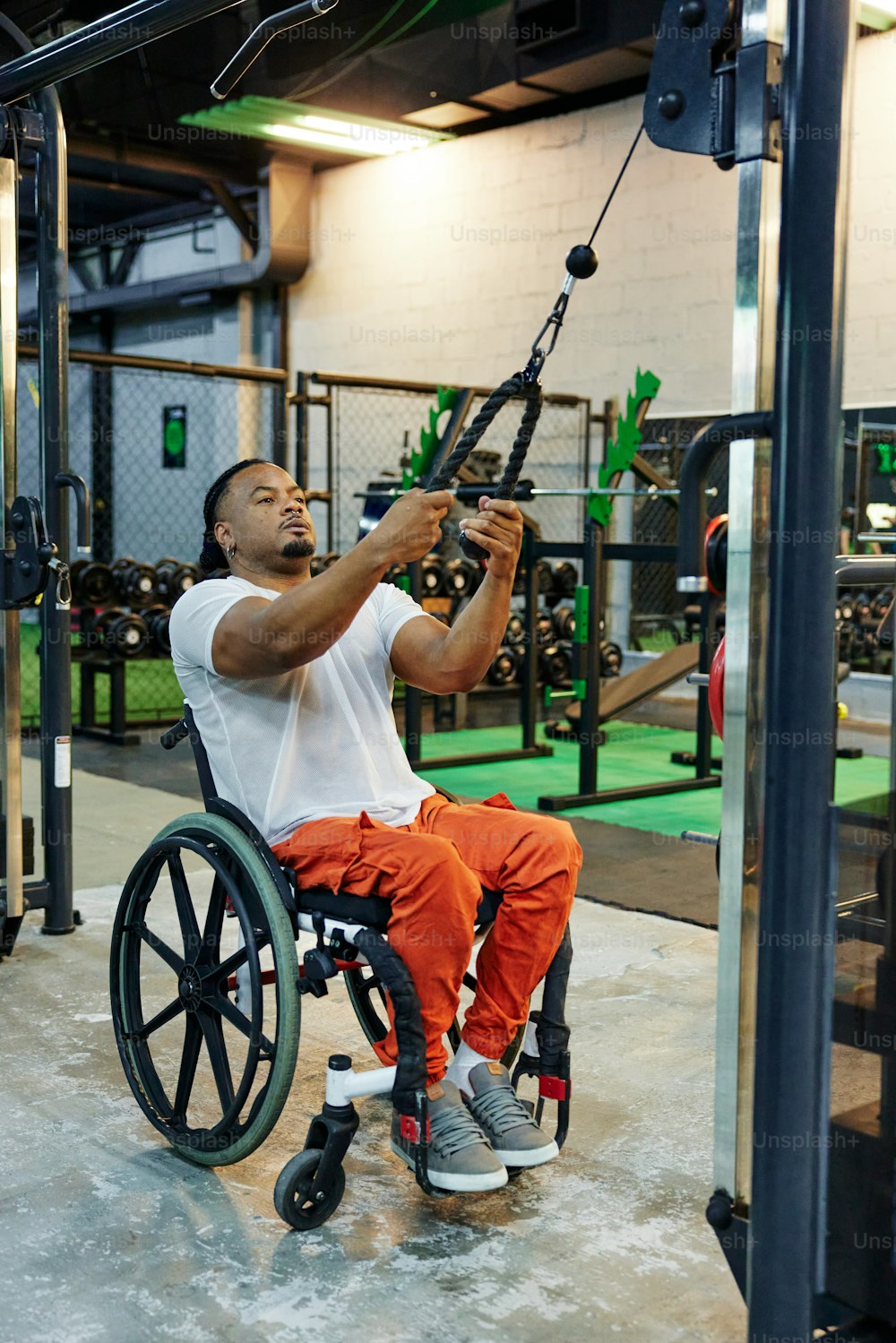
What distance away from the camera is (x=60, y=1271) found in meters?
1.71

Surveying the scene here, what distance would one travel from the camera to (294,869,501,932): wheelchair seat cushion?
1.85 m

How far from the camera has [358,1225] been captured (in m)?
1.85

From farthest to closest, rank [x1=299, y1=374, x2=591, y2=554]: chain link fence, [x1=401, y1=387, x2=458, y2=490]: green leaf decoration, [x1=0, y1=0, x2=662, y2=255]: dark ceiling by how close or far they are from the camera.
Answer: [x1=299, y1=374, x2=591, y2=554]: chain link fence, [x1=0, y1=0, x2=662, y2=255]: dark ceiling, [x1=401, y1=387, x2=458, y2=490]: green leaf decoration

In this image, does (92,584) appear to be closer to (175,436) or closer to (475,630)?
(175,436)

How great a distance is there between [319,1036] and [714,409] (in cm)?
563

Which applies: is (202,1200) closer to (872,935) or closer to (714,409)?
(872,935)

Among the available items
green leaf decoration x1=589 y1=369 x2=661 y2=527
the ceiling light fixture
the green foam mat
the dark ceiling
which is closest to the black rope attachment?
the green foam mat

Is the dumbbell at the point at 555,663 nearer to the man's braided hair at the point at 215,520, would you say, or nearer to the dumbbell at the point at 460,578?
the dumbbell at the point at 460,578

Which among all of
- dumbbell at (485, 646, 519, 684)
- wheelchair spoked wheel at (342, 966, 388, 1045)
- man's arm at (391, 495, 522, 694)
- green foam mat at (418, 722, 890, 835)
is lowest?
green foam mat at (418, 722, 890, 835)

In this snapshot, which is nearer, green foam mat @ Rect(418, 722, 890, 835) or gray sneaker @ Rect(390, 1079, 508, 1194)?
gray sneaker @ Rect(390, 1079, 508, 1194)

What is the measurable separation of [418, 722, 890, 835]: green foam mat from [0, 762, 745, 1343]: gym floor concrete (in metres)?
2.00

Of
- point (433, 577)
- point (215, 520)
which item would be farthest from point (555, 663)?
point (215, 520)

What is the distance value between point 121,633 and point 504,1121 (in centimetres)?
483

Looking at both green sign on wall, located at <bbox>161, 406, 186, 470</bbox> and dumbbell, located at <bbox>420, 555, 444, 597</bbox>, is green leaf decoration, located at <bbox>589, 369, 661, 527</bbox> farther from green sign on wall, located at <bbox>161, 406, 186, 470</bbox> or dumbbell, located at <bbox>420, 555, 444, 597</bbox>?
green sign on wall, located at <bbox>161, 406, 186, 470</bbox>
